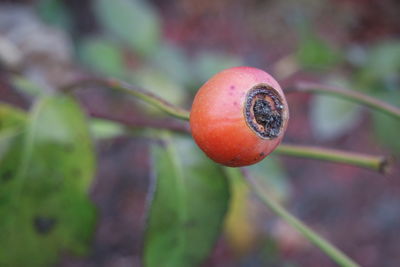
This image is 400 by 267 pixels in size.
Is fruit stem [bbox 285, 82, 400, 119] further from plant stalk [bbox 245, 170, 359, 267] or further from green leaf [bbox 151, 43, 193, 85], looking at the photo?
green leaf [bbox 151, 43, 193, 85]

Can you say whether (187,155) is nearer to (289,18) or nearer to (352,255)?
(352,255)

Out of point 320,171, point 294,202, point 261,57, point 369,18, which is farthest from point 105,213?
point 369,18

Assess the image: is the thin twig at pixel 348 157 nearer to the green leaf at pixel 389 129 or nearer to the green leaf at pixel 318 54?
the green leaf at pixel 389 129

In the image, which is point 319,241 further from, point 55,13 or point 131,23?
point 55,13

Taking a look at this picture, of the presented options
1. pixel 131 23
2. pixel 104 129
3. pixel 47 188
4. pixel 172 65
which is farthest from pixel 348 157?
pixel 131 23

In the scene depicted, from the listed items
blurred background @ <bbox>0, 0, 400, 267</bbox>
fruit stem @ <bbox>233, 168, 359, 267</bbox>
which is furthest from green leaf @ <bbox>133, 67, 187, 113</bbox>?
fruit stem @ <bbox>233, 168, 359, 267</bbox>

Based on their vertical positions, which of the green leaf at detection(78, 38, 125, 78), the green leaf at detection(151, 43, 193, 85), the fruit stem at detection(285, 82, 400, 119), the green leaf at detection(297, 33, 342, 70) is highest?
the green leaf at detection(297, 33, 342, 70)
